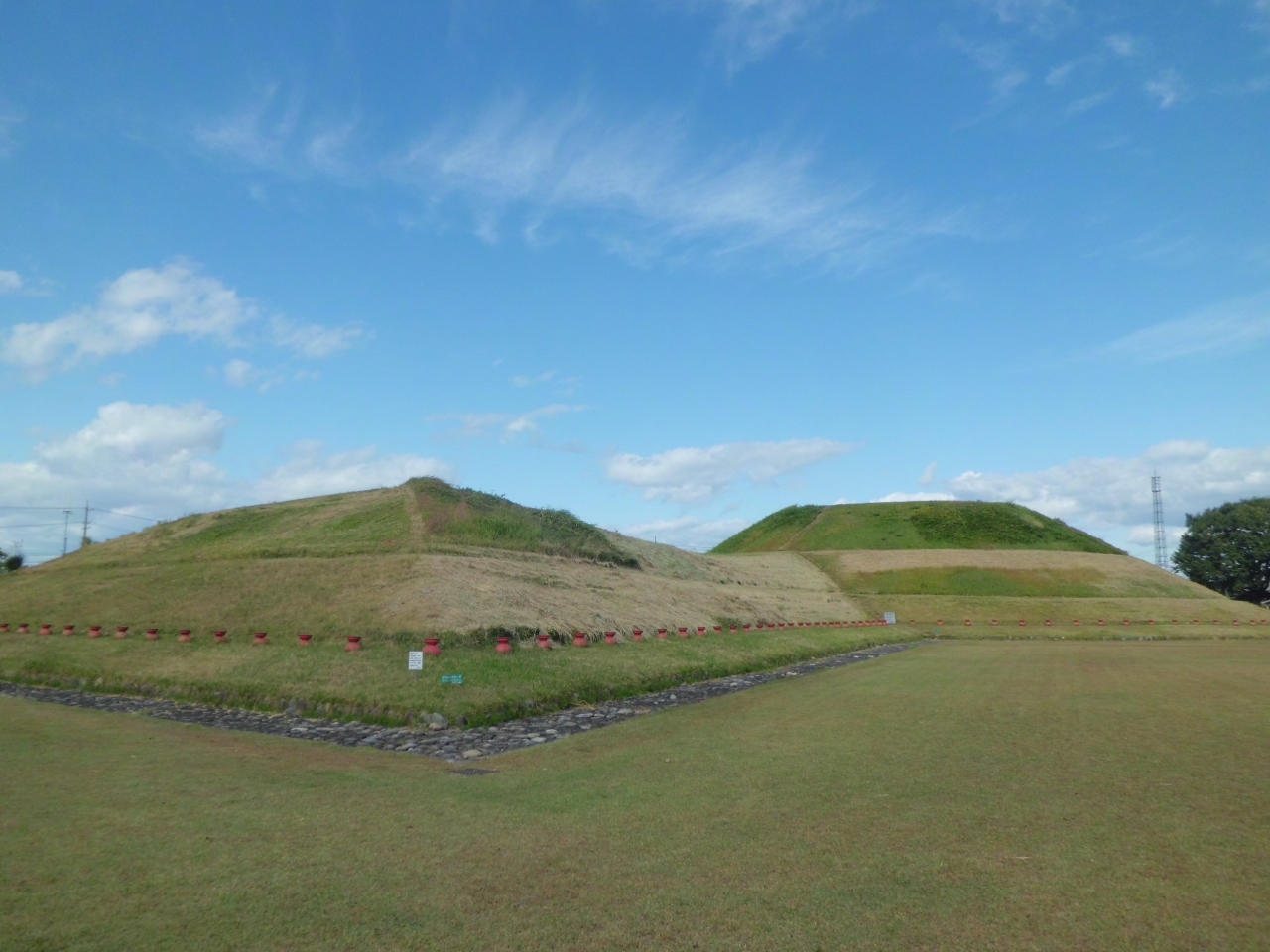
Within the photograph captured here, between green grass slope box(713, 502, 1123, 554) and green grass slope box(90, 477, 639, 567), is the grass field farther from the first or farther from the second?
green grass slope box(713, 502, 1123, 554)

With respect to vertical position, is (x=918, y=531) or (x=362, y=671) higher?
(x=918, y=531)

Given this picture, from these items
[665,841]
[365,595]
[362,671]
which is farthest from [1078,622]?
[665,841]

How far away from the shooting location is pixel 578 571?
44000 mm

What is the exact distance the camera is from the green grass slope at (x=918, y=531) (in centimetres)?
9762

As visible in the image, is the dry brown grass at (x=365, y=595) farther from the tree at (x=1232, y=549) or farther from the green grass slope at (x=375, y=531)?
the tree at (x=1232, y=549)

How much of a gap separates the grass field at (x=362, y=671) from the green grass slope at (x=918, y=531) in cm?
7051

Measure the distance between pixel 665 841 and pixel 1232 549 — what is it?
121676 mm

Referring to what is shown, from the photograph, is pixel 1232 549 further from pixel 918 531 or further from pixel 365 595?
pixel 365 595

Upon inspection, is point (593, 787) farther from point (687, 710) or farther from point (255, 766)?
point (687, 710)

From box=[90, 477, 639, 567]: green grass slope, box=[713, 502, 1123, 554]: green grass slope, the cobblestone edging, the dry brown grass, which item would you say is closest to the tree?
box=[713, 502, 1123, 554]: green grass slope

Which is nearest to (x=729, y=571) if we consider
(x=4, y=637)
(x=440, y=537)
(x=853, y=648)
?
(x=853, y=648)

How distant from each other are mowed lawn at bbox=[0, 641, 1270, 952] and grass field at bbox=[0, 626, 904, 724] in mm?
4213

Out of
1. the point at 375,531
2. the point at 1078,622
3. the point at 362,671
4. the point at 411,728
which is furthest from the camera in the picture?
the point at 1078,622

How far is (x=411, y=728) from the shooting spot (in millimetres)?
19328
